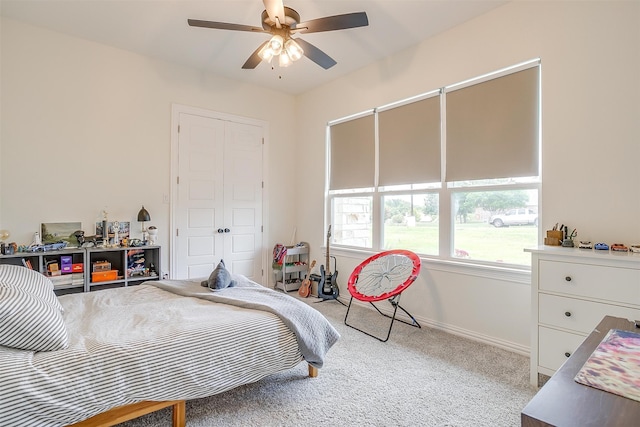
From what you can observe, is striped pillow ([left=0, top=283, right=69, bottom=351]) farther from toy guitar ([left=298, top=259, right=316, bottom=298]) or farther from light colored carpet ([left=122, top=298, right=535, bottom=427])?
toy guitar ([left=298, top=259, right=316, bottom=298])

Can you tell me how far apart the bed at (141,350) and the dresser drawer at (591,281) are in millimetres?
1457

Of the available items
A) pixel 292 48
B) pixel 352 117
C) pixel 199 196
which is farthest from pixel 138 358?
pixel 352 117

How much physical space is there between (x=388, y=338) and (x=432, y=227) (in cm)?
122

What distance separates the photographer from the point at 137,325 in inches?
68.8

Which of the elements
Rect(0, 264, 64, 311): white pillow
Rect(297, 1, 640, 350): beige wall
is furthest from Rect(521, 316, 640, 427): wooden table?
Rect(0, 264, 64, 311): white pillow

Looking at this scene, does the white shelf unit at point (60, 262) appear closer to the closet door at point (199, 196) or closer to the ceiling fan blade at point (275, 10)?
the closet door at point (199, 196)

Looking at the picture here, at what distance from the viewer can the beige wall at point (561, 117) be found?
7.06 ft

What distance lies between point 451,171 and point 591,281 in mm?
1487

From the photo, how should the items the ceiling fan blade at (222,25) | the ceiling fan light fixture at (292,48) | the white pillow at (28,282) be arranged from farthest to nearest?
the ceiling fan light fixture at (292,48), the ceiling fan blade at (222,25), the white pillow at (28,282)

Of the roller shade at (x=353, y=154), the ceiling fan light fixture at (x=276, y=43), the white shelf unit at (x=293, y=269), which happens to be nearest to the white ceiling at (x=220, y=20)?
the ceiling fan light fixture at (x=276, y=43)

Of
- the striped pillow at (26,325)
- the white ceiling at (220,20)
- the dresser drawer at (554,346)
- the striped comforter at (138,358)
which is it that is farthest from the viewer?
the white ceiling at (220,20)

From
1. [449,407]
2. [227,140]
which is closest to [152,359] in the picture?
[449,407]

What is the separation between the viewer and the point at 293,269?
4.52 meters

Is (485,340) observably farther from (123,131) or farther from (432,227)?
(123,131)
